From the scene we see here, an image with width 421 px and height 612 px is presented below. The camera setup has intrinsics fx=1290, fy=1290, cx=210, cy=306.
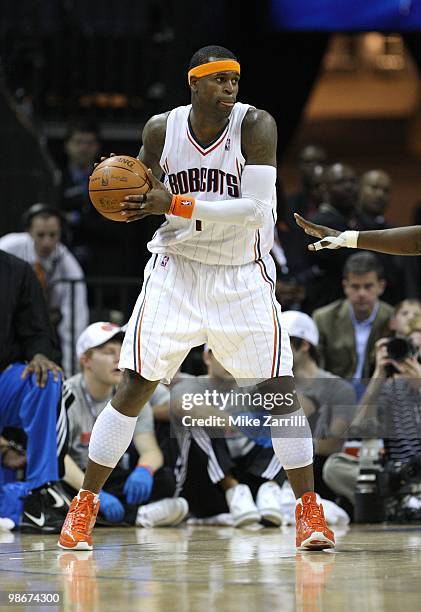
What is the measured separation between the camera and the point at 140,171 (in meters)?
5.38

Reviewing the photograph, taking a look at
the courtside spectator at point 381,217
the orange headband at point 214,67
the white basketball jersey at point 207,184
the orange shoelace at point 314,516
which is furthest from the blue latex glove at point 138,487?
the courtside spectator at point 381,217

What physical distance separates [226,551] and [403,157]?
12.9 meters

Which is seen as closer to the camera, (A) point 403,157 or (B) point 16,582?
(B) point 16,582

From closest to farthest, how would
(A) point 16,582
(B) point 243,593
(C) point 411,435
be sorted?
(B) point 243,593, (A) point 16,582, (C) point 411,435

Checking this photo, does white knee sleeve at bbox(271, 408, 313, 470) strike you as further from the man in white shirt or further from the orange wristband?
the man in white shirt

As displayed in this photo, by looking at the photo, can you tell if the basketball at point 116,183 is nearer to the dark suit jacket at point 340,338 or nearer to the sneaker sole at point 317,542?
the sneaker sole at point 317,542

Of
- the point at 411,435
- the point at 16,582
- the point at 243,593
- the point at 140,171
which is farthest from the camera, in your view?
the point at 411,435

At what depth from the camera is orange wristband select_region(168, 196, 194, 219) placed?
539cm

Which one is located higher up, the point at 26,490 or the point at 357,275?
the point at 357,275

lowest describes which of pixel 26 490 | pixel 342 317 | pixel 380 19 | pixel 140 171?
pixel 26 490

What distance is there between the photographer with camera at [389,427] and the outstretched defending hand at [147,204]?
2.46m

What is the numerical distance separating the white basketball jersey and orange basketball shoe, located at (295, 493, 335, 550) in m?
1.11

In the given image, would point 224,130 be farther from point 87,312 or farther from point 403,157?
point 403,157

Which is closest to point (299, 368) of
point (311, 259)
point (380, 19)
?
point (311, 259)
